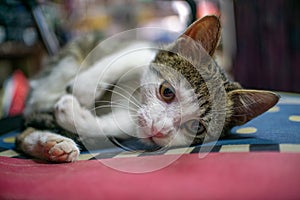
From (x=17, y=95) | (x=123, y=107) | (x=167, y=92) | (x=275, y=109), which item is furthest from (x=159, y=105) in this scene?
(x=17, y=95)

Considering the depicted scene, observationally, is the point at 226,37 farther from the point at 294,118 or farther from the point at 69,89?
the point at 69,89

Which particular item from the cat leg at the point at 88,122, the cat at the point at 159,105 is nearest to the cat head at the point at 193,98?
the cat at the point at 159,105

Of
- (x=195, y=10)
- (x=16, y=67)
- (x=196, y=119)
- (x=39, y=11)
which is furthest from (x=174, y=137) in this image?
(x=16, y=67)

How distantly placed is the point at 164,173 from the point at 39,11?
1.58 metres

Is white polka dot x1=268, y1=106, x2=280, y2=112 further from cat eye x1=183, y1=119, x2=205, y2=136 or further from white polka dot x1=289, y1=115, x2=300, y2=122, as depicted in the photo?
cat eye x1=183, y1=119, x2=205, y2=136

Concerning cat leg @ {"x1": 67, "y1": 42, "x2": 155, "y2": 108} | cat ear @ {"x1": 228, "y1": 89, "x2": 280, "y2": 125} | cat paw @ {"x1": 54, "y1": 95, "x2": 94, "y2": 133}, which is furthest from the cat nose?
cat ear @ {"x1": 228, "y1": 89, "x2": 280, "y2": 125}

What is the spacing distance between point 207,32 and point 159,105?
0.63 ft

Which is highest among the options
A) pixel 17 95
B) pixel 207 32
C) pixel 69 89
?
pixel 207 32

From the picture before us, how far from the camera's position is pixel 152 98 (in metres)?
0.89

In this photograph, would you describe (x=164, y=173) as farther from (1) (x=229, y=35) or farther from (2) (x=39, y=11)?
(2) (x=39, y=11)

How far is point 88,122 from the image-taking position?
1.02m

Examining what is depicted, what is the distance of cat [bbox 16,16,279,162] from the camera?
0.85 metres

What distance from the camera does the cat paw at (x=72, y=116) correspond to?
39.7 inches

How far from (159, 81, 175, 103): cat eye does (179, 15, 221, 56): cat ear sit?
119 millimetres
